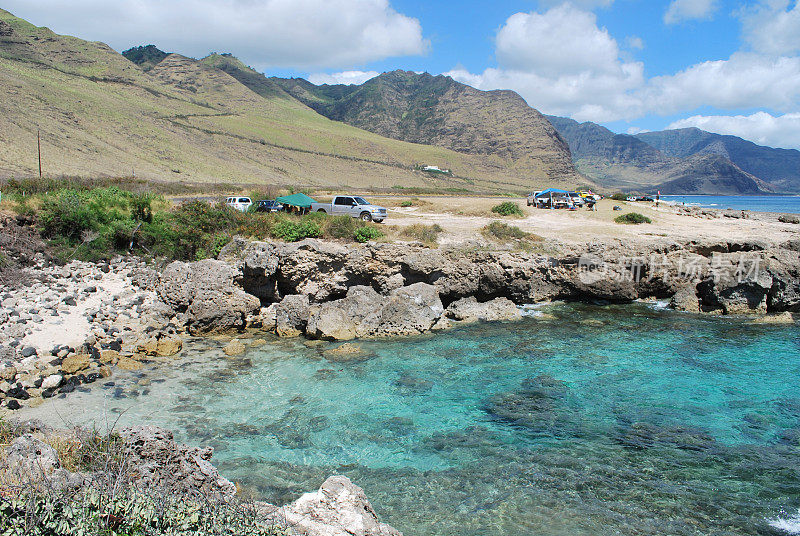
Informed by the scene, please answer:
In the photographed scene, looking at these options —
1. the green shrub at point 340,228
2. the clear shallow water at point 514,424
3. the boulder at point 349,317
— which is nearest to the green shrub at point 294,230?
the green shrub at point 340,228

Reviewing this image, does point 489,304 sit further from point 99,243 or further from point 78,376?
point 99,243

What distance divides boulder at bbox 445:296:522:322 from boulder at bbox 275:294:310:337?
5429 mm

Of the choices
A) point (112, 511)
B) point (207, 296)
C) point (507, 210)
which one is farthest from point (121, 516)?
point (507, 210)

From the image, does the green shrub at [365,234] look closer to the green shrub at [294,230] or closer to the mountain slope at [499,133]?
the green shrub at [294,230]

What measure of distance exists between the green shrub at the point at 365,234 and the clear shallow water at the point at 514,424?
6.88 meters

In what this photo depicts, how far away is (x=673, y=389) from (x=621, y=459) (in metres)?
4.23

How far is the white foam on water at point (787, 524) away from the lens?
6.89 metres

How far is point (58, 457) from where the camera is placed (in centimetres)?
575

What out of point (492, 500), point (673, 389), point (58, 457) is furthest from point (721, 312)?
point (58, 457)

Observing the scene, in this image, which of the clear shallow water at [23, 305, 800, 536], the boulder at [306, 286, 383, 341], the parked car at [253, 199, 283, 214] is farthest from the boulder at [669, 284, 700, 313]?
the parked car at [253, 199, 283, 214]

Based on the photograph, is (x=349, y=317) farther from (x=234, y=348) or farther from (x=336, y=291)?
(x=234, y=348)

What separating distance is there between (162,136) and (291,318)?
76.1 m

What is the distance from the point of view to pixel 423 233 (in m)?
21.6

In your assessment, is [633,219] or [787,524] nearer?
[787,524]
